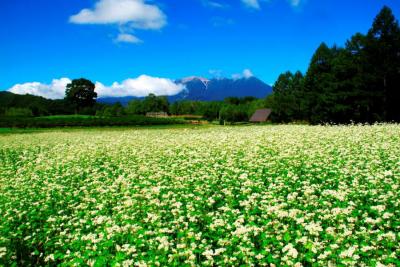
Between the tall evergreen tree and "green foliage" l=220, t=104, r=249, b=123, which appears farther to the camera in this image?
"green foliage" l=220, t=104, r=249, b=123

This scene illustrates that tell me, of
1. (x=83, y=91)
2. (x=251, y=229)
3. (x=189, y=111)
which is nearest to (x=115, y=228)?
(x=251, y=229)

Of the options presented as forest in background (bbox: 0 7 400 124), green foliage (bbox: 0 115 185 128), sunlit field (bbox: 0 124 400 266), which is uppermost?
forest in background (bbox: 0 7 400 124)

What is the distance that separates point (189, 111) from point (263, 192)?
A: 155 meters

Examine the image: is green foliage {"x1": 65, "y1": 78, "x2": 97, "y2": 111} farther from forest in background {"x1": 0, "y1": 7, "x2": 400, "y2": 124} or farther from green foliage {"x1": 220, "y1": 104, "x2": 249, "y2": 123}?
forest in background {"x1": 0, "y1": 7, "x2": 400, "y2": 124}

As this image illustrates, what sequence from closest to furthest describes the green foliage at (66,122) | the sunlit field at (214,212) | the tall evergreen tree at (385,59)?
1. the sunlit field at (214,212)
2. the tall evergreen tree at (385,59)
3. the green foliage at (66,122)

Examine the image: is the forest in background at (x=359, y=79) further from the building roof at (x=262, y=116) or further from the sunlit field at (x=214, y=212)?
the sunlit field at (x=214, y=212)

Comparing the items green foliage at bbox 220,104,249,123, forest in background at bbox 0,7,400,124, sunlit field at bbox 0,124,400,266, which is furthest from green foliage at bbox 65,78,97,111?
sunlit field at bbox 0,124,400,266

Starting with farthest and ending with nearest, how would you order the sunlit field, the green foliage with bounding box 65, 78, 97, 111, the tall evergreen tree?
the green foliage with bounding box 65, 78, 97, 111, the tall evergreen tree, the sunlit field

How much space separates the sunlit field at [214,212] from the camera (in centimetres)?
574

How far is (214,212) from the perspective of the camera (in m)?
7.98

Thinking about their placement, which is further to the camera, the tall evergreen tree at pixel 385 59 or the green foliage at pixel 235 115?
the green foliage at pixel 235 115

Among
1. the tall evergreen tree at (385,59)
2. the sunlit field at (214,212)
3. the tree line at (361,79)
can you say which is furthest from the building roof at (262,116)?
the sunlit field at (214,212)

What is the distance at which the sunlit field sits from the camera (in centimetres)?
574

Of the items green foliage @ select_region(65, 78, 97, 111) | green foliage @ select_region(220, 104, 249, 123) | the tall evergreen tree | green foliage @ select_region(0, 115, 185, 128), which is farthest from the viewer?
green foliage @ select_region(65, 78, 97, 111)
